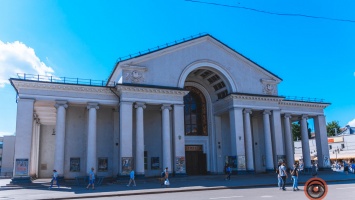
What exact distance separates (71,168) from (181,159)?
9.34 metres

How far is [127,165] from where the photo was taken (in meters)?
25.3

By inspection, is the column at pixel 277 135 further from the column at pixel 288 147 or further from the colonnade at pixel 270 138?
the column at pixel 288 147

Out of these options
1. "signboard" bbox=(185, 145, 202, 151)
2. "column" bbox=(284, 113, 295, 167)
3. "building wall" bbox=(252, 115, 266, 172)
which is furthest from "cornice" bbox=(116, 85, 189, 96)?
"column" bbox=(284, 113, 295, 167)

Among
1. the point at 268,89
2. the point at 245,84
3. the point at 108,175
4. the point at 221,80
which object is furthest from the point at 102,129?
the point at 268,89

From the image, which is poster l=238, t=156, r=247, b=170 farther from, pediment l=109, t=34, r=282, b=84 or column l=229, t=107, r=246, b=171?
pediment l=109, t=34, r=282, b=84

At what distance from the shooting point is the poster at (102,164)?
91.3 feet

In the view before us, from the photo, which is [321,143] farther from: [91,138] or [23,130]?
[23,130]

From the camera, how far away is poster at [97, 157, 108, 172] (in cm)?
2783

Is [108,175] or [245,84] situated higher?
[245,84]

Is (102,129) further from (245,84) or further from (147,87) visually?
(245,84)

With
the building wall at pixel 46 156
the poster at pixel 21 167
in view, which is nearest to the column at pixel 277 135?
the poster at pixel 21 167

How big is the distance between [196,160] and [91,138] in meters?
11.4

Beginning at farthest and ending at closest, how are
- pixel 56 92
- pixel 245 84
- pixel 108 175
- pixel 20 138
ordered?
pixel 245 84 → pixel 108 175 → pixel 56 92 → pixel 20 138

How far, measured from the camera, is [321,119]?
3644cm
